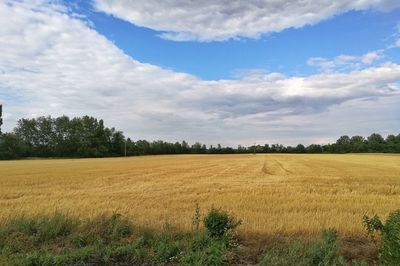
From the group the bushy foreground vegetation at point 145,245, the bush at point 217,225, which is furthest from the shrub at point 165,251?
the bush at point 217,225

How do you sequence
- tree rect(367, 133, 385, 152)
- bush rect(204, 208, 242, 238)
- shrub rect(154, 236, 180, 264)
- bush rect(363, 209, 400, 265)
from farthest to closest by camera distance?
tree rect(367, 133, 385, 152), bush rect(204, 208, 242, 238), shrub rect(154, 236, 180, 264), bush rect(363, 209, 400, 265)

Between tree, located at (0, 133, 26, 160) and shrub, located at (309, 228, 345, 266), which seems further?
tree, located at (0, 133, 26, 160)

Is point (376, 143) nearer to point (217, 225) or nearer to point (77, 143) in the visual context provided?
point (77, 143)

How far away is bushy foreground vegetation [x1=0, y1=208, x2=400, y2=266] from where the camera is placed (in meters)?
7.59

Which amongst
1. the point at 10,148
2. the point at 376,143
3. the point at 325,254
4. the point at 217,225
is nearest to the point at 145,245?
the point at 217,225

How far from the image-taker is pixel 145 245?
8.90 m

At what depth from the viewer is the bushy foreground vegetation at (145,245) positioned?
24.9 feet

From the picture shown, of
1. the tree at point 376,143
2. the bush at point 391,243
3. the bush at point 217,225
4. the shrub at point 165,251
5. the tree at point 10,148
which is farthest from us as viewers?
the tree at point 376,143

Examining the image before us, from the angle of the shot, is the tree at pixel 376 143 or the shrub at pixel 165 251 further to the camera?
the tree at pixel 376 143

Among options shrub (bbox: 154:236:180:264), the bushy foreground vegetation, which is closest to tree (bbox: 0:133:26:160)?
the bushy foreground vegetation

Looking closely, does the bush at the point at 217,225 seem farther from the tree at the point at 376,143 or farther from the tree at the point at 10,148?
the tree at the point at 376,143

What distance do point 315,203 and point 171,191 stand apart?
809 cm

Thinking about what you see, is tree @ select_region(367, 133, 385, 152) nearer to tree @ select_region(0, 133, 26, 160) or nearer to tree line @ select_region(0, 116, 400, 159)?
tree line @ select_region(0, 116, 400, 159)

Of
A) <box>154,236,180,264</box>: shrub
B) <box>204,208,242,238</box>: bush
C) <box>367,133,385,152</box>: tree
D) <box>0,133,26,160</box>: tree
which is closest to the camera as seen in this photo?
<box>154,236,180,264</box>: shrub
